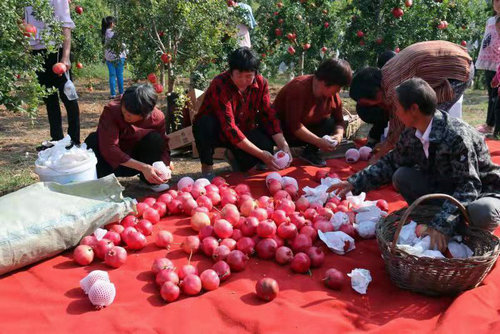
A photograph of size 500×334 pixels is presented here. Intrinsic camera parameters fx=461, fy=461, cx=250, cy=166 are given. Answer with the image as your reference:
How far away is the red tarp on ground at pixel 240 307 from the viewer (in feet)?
7.75

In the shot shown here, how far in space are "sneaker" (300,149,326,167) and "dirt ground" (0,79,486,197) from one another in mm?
886

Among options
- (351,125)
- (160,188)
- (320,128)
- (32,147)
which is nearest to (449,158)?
(320,128)

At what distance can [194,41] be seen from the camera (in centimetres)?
547

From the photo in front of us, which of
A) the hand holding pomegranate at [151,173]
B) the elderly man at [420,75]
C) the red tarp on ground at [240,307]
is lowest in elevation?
the red tarp on ground at [240,307]

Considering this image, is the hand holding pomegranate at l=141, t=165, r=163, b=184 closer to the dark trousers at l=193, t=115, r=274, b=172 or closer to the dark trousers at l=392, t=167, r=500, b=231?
the dark trousers at l=193, t=115, r=274, b=172

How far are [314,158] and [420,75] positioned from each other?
1426 millimetres

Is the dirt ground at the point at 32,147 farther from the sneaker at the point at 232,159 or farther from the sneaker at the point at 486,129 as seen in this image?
the sneaker at the point at 486,129

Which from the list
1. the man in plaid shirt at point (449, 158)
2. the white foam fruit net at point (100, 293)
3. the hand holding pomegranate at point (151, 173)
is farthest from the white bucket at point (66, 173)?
the man in plaid shirt at point (449, 158)

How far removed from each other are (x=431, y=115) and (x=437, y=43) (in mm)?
1745

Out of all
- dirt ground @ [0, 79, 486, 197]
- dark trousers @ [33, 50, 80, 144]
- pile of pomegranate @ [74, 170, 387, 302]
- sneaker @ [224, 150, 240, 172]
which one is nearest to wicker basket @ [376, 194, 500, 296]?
pile of pomegranate @ [74, 170, 387, 302]

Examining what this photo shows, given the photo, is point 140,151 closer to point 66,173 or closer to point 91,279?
point 66,173

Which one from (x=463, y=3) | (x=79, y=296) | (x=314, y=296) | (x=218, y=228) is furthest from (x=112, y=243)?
(x=463, y=3)

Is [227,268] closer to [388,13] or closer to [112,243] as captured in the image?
[112,243]

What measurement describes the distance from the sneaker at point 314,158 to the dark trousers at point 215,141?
0.58m
